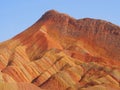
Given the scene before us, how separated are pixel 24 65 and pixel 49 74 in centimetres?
668

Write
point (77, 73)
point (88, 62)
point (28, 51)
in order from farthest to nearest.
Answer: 1. point (28, 51)
2. point (88, 62)
3. point (77, 73)

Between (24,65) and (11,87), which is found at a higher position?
(11,87)

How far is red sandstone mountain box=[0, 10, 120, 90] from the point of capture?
10450 centimetres

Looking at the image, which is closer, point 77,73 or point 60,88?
point 60,88

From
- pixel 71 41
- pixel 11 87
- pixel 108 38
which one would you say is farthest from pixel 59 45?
pixel 11 87

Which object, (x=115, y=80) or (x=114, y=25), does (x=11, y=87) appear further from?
(x=114, y=25)

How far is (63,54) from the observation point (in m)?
120

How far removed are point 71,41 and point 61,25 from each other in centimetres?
673

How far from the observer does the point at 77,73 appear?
108750 mm

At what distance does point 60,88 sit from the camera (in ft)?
Answer: 333

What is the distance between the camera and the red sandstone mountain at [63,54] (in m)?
104

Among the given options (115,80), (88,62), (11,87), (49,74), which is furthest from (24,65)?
(11,87)

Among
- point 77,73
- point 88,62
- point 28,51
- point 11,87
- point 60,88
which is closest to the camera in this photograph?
point 11,87

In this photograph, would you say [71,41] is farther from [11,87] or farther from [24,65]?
[11,87]
